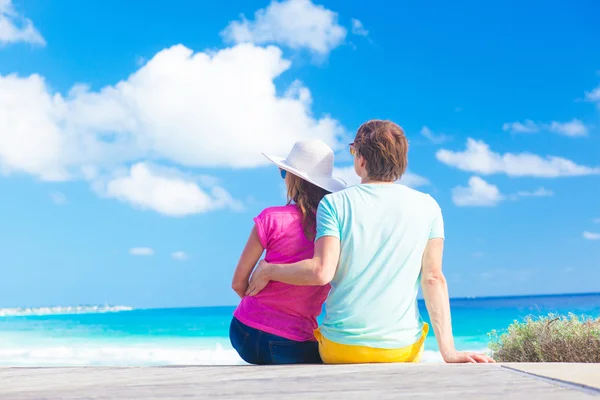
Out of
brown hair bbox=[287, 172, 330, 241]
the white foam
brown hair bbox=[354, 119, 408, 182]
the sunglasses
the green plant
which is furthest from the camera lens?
the white foam

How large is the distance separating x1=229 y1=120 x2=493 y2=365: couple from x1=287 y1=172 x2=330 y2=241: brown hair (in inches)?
0.6

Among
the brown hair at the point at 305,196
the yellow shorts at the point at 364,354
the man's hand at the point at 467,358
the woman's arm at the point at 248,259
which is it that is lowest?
the man's hand at the point at 467,358

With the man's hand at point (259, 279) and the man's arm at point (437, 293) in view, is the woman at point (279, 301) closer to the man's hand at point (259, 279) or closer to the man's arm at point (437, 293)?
the man's hand at point (259, 279)

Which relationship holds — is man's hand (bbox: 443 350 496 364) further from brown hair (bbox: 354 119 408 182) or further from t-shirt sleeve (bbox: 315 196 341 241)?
brown hair (bbox: 354 119 408 182)

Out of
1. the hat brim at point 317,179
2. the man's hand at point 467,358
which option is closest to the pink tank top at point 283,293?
the hat brim at point 317,179

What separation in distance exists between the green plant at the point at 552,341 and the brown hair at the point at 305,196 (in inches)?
185

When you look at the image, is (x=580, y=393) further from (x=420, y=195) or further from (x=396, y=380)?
(x=420, y=195)

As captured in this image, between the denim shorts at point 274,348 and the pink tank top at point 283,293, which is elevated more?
the pink tank top at point 283,293

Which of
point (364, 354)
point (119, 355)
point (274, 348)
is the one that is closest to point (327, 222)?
point (364, 354)

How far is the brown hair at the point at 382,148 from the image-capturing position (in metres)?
2.81

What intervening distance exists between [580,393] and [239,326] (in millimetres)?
1701

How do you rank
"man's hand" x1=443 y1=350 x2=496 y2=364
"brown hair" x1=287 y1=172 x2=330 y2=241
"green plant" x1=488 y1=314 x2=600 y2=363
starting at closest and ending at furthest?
"man's hand" x1=443 y1=350 x2=496 y2=364, "brown hair" x1=287 y1=172 x2=330 y2=241, "green plant" x1=488 y1=314 x2=600 y2=363

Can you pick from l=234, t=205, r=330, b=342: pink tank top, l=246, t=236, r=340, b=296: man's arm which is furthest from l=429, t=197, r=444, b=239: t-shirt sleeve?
l=234, t=205, r=330, b=342: pink tank top

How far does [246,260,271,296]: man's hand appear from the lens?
2.91m
